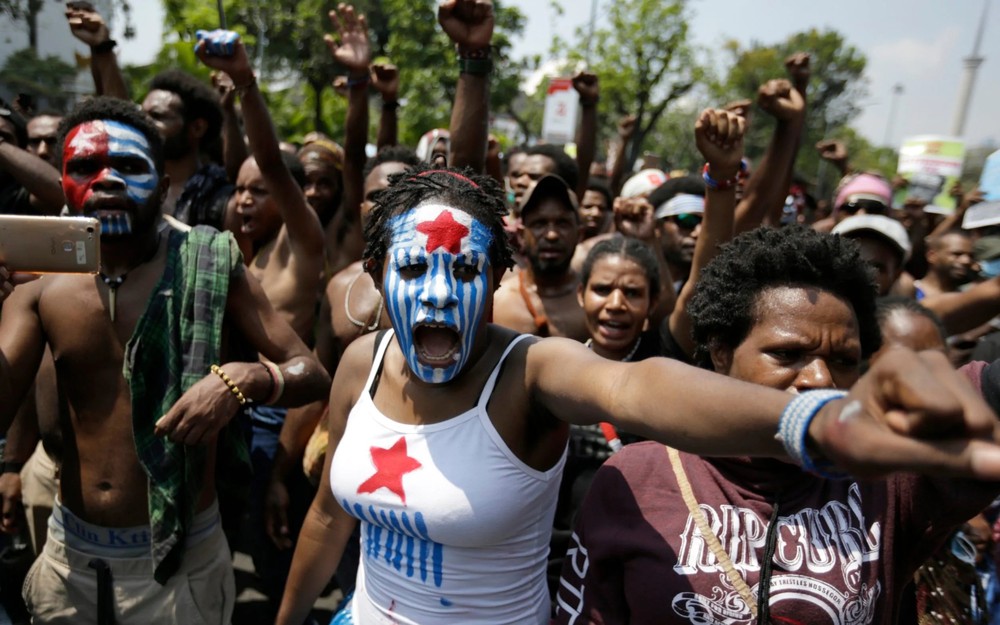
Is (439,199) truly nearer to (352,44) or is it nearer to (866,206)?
(352,44)

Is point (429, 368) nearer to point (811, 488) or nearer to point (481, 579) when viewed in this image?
point (481, 579)

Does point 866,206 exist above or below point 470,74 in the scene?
below

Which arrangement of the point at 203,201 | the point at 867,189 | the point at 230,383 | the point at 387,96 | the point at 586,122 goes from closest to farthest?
the point at 230,383, the point at 203,201, the point at 387,96, the point at 867,189, the point at 586,122

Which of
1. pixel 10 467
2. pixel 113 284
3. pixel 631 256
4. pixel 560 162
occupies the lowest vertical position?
pixel 10 467

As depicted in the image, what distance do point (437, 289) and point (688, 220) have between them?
2790mm

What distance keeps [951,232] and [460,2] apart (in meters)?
3.97

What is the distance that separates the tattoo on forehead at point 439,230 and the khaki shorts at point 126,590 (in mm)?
1482

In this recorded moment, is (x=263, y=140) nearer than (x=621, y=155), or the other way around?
(x=263, y=140)

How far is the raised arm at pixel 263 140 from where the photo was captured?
3.10 m

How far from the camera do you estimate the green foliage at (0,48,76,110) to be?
1397 centimetres

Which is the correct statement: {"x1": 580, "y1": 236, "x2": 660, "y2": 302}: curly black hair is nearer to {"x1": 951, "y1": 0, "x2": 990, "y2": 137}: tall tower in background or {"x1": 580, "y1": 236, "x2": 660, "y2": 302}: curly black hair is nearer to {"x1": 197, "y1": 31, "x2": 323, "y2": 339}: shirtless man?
{"x1": 197, "y1": 31, "x2": 323, "y2": 339}: shirtless man

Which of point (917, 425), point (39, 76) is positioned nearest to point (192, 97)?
point (917, 425)

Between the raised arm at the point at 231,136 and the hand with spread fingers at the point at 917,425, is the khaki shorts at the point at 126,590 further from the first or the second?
the raised arm at the point at 231,136

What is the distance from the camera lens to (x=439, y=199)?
6.27 ft
